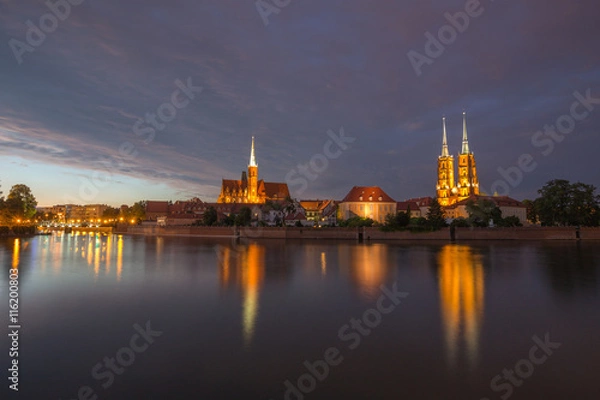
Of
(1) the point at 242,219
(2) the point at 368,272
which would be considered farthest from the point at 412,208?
(2) the point at 368,272

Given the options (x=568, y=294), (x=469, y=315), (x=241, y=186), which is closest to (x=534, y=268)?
(x=568, y=294)

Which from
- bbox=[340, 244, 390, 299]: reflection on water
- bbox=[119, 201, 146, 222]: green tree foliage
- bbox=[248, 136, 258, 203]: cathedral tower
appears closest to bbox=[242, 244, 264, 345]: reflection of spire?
bbox=[340, 244, 390, 299]: reflection on water

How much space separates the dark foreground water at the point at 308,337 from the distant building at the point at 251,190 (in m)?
79.9

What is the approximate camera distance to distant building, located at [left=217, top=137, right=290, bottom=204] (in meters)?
101

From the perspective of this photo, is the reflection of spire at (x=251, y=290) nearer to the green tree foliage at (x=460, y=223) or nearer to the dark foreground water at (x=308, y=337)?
the dark foreground water at (x=308, y=337)

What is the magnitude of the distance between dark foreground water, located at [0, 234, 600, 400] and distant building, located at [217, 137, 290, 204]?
7994 centimetres

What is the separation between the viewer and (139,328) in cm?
1139

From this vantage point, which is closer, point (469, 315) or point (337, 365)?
point (337, 365)

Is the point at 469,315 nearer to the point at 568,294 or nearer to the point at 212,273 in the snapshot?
the point at 568,294

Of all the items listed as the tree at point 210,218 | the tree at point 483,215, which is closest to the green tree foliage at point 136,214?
the tree at point 210,218

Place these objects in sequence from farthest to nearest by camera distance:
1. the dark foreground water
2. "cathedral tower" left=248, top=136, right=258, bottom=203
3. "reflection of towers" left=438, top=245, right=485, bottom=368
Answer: "cathedral tower" left=248, top=136, right=258, bottom=203 → "reflection of towers" left=438, top=245, right=485, bottom=368 → the dark foreground water

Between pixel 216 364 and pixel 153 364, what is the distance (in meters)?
1.51

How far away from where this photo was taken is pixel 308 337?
1046 cm

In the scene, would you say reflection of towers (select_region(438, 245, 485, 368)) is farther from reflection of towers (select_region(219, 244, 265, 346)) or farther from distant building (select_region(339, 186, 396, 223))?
distant building (select_region(339, 186, 396, 223))
